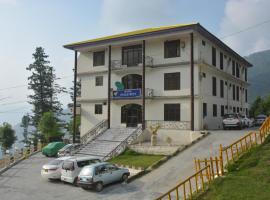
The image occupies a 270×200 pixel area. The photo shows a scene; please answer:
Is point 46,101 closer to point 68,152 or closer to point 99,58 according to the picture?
point 99,58

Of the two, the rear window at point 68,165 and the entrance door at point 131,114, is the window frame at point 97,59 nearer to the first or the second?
the entrance door at point 131,114

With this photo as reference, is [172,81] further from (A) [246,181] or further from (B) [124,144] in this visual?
(A) [246,181]

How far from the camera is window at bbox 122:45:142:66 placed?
3142 centimetres

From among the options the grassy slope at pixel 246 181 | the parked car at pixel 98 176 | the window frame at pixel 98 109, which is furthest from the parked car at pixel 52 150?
the grassy slope at pixel 246 181

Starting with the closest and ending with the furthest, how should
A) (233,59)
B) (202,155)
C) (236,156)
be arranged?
(236,156) → (202,155) → (233,59)

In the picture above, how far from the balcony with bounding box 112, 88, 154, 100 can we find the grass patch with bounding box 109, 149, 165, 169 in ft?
21.5

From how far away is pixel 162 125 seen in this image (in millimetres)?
28625

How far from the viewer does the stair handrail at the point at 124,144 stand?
2465cm

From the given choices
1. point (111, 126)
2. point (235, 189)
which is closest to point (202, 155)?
point (235, 189)

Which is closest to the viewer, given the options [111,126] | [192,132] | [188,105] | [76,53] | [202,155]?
[202,155]

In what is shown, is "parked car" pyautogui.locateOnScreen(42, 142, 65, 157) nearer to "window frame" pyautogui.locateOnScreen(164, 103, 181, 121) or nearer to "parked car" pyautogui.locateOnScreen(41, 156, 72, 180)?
"parked car" pyautogui.locateOnScreen(41, 156, 72, 180)

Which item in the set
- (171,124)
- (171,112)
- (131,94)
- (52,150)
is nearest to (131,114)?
(131,94)

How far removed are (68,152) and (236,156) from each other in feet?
48.8

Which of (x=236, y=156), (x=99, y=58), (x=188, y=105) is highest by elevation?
(x=99, y=58)
